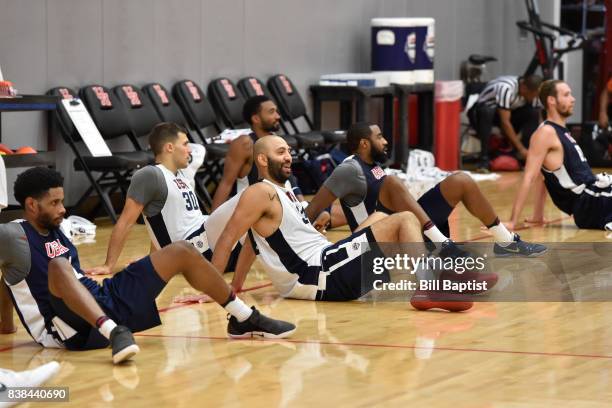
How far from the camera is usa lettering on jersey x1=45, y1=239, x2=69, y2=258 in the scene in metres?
5.23

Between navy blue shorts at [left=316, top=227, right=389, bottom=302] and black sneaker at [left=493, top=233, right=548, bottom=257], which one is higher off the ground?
navy blue shorts at [left=316, top=227, right=389, bottom=302]

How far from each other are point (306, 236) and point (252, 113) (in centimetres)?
272

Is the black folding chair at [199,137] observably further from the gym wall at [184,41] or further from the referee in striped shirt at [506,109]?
the referee in striped shirt at [506,109]

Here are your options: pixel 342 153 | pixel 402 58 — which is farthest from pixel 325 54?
pixel 342 153

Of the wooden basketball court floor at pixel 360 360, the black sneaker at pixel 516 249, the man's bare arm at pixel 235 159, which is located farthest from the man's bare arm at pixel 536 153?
the wooden basketball court floor at pixel 360 360

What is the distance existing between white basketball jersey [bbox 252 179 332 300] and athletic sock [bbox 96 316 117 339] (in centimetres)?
163

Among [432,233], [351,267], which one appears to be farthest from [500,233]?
[351,267]

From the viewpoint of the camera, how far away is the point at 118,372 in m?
4.92

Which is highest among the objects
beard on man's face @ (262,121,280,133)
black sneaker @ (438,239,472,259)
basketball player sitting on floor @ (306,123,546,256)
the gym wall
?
the gym wall

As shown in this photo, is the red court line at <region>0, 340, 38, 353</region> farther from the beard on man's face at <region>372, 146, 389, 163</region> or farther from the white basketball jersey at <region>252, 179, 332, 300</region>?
the beard on man's face at <region>372, 146, 389, 163</region>

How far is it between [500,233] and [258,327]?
8.71ft

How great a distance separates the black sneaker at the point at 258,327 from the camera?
5.54 m

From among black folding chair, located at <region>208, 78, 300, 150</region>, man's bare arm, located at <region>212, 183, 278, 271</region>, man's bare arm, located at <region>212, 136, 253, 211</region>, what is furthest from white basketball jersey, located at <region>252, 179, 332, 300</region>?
black folding chair, located at <region>208, 78, 300, 150</region>

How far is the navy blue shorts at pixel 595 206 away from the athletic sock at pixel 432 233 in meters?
2.87
